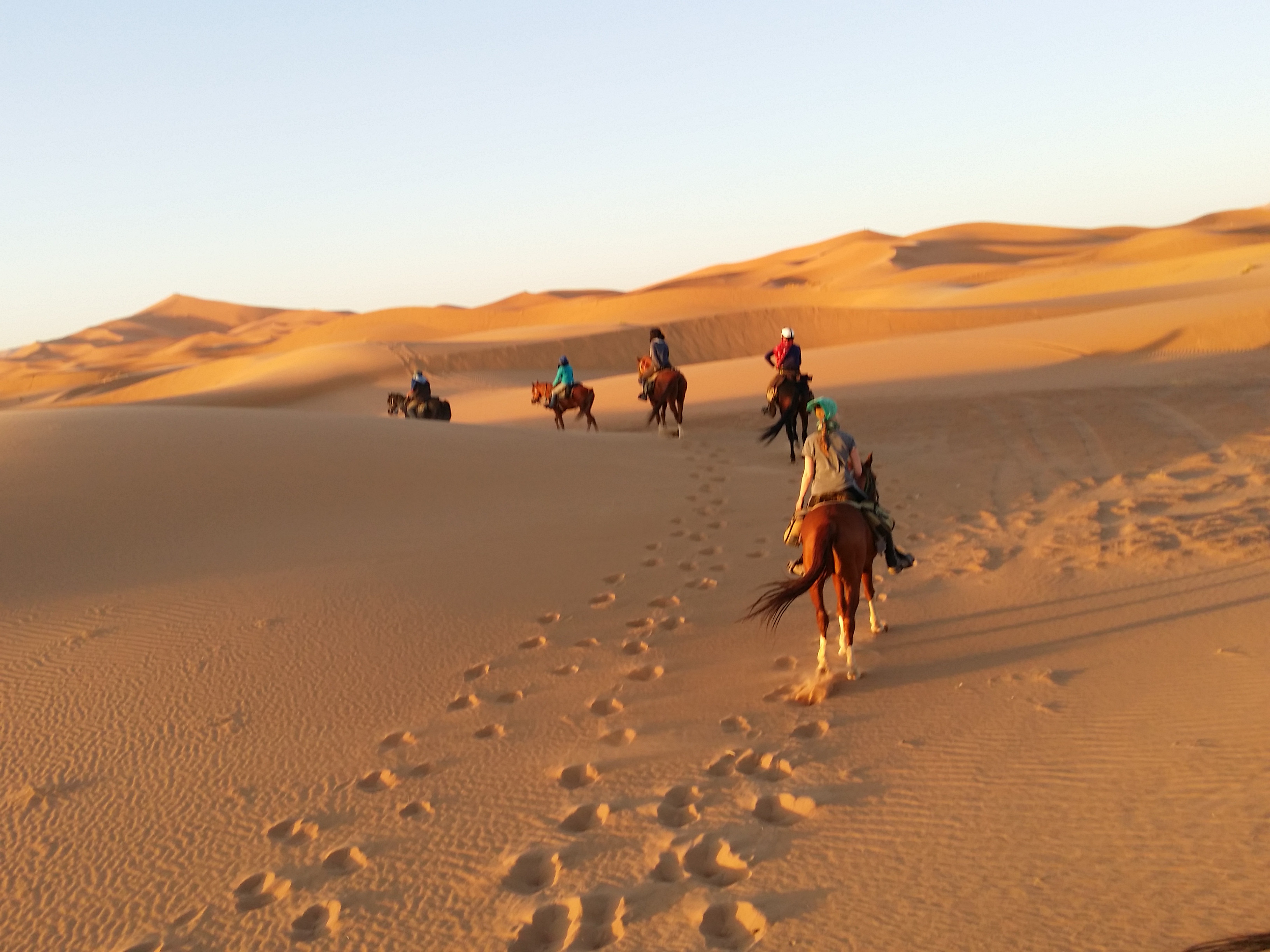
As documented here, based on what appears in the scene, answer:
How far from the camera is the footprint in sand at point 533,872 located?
4.20 meters

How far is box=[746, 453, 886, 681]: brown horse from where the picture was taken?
598 cm

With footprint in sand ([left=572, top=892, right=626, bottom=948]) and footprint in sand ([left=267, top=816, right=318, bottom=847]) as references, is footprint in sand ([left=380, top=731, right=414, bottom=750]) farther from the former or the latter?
footprint in sand ([left=572, top=892, right=626, bottom=948])

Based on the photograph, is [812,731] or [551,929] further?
[812,731]

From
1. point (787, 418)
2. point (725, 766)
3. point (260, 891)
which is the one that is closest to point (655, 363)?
point (787, 418)

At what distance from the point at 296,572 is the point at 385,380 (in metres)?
29.3

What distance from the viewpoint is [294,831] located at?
187 inches

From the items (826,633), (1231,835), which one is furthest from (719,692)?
(1231,835)

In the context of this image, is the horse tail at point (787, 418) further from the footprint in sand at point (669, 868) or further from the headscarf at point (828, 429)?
the footprint in sand at point (669, 868)

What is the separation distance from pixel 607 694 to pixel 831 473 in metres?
1.94

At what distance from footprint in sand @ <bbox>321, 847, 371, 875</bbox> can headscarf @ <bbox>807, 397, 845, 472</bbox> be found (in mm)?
3448

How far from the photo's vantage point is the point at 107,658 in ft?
22.4

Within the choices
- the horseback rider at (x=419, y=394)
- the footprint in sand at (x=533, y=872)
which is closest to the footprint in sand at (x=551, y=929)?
the footprint in sand at (x=533, y=872)

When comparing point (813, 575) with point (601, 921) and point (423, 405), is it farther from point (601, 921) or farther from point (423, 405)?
point (423, 405)

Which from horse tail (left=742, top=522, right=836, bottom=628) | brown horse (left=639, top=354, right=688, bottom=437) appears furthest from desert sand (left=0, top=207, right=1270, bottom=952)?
brown horse (left=639, top=354, right=688, bottom=437)
